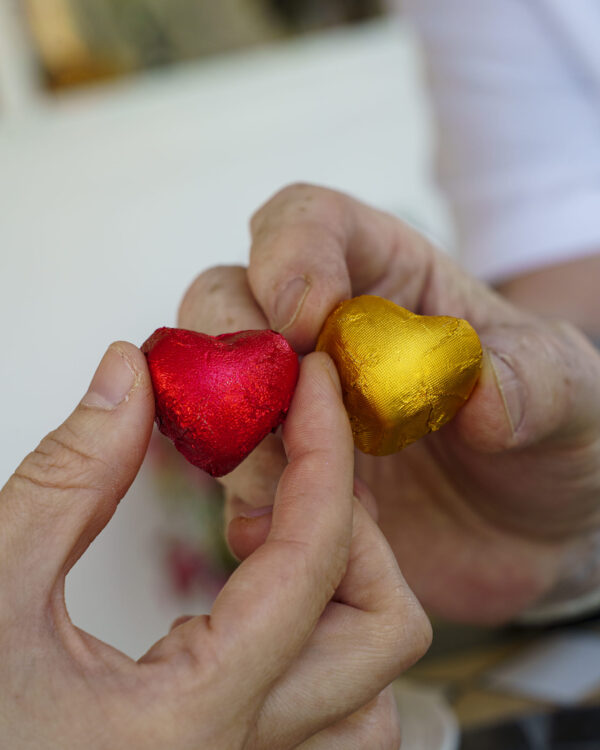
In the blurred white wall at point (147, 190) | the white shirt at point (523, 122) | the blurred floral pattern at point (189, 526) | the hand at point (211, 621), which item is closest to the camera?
the hand at point (211, 621)

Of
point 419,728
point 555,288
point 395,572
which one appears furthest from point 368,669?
point 555,288

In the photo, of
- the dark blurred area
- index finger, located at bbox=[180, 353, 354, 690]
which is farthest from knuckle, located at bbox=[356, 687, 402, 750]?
the dark blurred area

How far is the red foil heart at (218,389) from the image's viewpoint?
49cm

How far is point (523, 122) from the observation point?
112 cm

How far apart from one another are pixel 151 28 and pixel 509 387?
1620mm

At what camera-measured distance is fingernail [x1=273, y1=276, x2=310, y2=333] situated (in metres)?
0.58

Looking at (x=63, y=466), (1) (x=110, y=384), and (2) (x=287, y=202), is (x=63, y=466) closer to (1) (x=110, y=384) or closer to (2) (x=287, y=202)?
(1) (x=110, y=384)

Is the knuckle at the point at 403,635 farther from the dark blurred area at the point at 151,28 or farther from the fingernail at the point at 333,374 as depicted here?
the dark blurred area at the point at 151,28

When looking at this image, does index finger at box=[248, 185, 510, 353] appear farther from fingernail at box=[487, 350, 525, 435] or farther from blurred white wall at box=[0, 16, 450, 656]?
blurred white wall at box=[0, 16, 450, 656]

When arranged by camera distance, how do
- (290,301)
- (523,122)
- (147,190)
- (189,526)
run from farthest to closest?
(147,190), (189,526), (523,122), (290,301)

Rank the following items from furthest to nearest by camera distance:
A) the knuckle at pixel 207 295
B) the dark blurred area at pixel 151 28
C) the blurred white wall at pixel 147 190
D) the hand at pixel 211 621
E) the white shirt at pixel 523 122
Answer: the dark blurred area at pixel 151 28
the white shirt at pixel 523 122
the blurred white wall at pixel 147 190
the knuckle at pixel 207 295
the hand at pixel 211 621

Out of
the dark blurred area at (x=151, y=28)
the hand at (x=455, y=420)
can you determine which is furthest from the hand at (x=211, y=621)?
the dark blurred area at (x=151, y=28)

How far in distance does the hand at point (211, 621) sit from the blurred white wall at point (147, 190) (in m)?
0.29

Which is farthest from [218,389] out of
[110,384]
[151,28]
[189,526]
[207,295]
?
[151,28]
